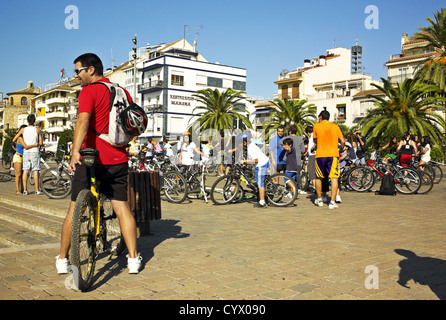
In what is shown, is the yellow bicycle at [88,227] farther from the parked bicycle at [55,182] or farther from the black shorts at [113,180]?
the parked bicycle at [55,182]

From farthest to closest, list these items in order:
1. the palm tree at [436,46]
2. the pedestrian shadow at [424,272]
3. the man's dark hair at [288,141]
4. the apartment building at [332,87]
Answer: the apartment building at [332,87] < the palm tree at [436,46] < the man's dark hair at [288,141] < the pedestrian shadow at [424,272]

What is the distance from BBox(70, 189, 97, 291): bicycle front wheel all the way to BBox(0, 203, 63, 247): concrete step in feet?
7.10

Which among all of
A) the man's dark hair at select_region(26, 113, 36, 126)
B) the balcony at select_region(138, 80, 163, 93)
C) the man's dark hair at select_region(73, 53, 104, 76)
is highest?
the balcony at select_region(138, 80, 163, 93)

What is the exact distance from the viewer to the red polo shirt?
3.95m

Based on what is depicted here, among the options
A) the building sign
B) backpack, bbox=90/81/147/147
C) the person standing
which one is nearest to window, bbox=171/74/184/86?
the building sign

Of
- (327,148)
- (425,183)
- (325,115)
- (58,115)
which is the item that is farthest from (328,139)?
(58,115)

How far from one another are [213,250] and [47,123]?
340 ft

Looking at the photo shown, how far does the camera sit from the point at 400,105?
93.7 feet

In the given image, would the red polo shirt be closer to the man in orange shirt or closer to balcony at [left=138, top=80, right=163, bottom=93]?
the man in orange shirt

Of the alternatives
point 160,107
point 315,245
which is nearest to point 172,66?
point 160,107

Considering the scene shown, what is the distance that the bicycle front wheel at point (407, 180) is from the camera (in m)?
12.3

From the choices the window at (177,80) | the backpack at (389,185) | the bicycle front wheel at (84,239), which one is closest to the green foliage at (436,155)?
the backpack at (389,185)

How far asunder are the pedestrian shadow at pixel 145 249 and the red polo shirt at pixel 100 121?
1.10 meters

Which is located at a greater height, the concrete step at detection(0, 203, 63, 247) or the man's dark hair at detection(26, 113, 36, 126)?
the man's dark hair at detection(26, 113, 36, 126)
